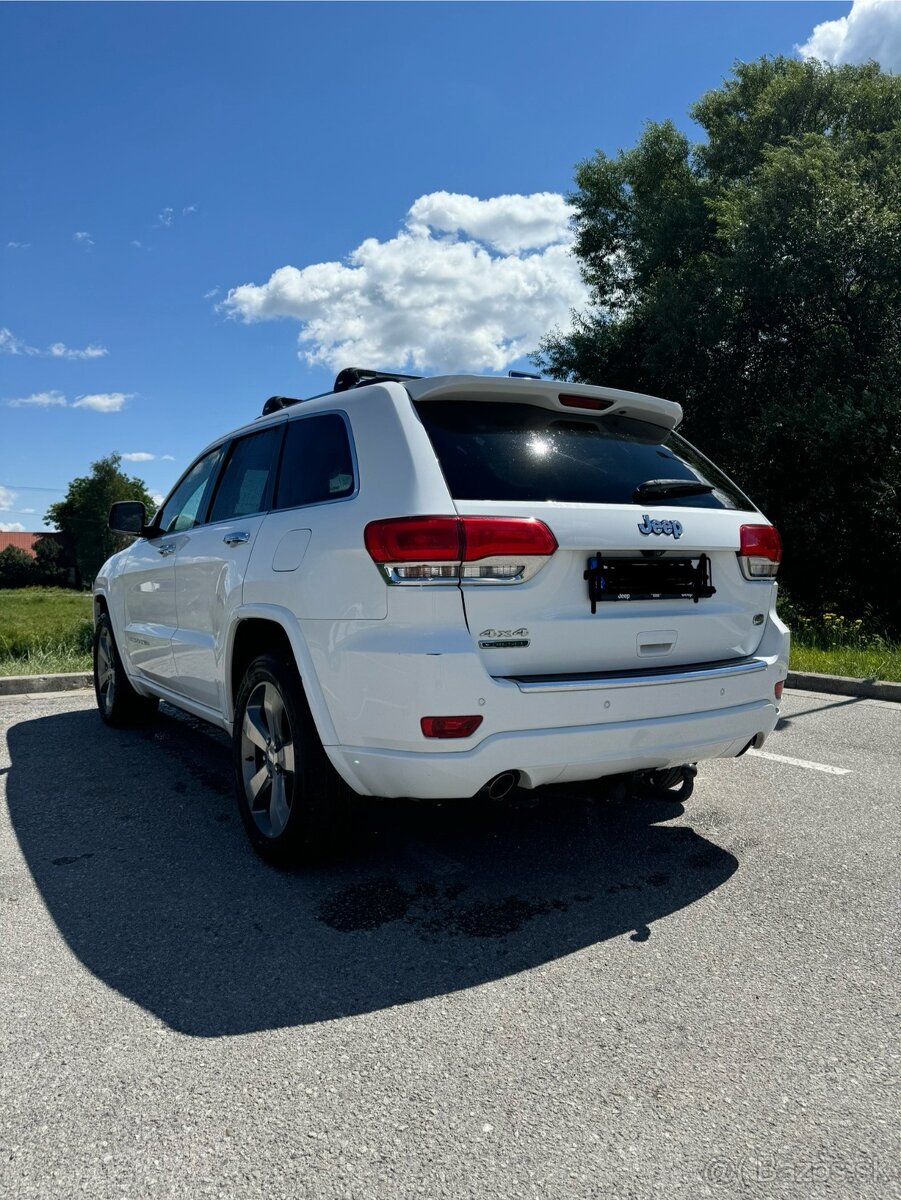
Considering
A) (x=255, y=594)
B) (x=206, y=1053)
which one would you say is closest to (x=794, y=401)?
(x=255, y=594)

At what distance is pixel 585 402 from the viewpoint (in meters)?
3.56

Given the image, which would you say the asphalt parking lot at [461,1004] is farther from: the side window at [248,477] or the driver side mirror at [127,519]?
the driver side mirror at [127,519]

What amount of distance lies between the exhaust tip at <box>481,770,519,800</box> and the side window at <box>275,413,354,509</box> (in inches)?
45.0

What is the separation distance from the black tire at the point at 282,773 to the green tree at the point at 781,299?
1209cm

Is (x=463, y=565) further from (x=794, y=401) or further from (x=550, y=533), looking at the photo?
(x=794, y=401)

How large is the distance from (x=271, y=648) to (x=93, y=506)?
97715mm

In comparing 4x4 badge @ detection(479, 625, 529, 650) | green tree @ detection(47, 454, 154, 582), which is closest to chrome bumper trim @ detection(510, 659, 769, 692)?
4x4 badge @ detection(479, 625, 529, 650)

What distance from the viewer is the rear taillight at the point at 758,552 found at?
12.0ft

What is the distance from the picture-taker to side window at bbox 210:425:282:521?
4.14m

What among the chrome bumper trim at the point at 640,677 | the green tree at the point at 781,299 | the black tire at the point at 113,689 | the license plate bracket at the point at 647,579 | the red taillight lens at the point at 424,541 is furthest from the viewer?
the green tree at the point at 781,299

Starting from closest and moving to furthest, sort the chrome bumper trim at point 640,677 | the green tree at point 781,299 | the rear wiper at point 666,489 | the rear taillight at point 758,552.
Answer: the chrome bumper trim at point 640,677
the rear wiper at point 666,489
the rear taillight at point 758,552
the green tree at point 781,299

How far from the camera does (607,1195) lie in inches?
72.9

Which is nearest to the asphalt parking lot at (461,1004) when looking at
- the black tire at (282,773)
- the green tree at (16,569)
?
the black tire at (282,773)

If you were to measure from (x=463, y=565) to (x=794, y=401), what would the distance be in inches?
613
